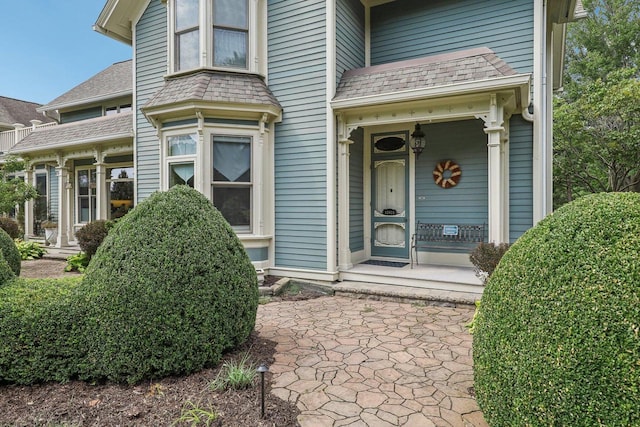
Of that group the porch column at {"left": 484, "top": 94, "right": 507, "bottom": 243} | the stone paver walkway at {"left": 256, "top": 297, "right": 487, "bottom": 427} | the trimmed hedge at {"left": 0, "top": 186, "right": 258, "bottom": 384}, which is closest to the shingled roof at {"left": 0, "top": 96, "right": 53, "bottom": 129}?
the trimmed hedge at {"left": 0, "top": 186, "right": 258, "bottom": 384}

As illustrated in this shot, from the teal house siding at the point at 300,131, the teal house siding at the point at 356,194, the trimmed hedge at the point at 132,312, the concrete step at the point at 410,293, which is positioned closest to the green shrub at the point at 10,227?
the teal house siding at the point at 300,131

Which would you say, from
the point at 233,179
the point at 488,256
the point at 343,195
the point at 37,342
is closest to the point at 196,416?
the point at 37,342

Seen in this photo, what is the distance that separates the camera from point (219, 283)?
335cm

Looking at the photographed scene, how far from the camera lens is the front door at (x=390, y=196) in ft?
25.0

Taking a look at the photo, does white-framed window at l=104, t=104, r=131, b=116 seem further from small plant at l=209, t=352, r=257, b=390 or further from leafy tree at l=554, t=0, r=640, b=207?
leafy tree at l=554, t=0, r=640, b=207

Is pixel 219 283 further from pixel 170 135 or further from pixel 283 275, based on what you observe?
pixel 170 135

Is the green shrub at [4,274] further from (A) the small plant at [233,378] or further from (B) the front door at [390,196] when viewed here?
(B) the front door at [390,196]

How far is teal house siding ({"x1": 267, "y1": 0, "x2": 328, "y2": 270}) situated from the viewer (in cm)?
668

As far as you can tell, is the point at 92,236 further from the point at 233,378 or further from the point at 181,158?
the point at 233,378

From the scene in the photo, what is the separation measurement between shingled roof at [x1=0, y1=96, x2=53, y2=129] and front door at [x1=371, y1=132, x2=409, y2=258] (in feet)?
62.0

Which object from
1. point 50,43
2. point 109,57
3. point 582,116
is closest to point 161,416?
point 582,116

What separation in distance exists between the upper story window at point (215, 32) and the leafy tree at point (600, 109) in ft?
32.9

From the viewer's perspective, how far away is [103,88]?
513 inches

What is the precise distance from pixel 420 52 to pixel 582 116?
7836 mm
